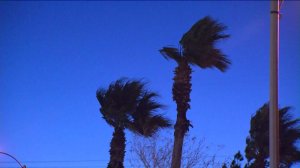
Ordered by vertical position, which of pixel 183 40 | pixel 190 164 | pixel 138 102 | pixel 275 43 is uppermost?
pixel 183 40

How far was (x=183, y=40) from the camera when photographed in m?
23.1

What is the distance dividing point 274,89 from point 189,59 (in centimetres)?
1117

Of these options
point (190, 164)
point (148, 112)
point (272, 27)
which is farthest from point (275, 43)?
point (190, 164)

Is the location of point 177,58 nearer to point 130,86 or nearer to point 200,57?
point 200,57

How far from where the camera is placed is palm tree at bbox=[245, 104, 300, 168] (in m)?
30.9

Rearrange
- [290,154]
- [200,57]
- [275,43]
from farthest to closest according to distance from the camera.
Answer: [290,154] < [200,57] < [275,43]

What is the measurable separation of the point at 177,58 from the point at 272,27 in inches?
435

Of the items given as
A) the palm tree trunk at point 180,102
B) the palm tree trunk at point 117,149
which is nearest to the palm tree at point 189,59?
the palm tree trunk at point 180,102

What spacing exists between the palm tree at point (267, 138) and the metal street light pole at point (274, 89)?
19139 mm

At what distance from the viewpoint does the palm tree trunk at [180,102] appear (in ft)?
74.5

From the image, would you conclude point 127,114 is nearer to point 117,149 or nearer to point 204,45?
point 117,149

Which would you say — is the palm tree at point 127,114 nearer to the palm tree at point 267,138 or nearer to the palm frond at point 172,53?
the palm frond at point 172,53

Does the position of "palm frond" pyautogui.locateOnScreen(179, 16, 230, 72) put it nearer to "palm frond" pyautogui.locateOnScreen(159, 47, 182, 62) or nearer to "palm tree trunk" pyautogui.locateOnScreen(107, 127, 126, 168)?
"palm frond" pyautogui.locateOnScreen(159, 47, 182, 62)

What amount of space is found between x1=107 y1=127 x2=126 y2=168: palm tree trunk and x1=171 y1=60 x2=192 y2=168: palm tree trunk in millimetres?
3246
